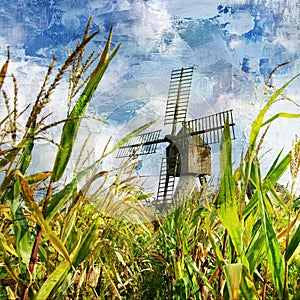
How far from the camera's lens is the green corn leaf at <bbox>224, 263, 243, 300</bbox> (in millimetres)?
790

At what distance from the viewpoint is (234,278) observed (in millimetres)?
795

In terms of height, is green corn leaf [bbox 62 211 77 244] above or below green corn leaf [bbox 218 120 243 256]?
below

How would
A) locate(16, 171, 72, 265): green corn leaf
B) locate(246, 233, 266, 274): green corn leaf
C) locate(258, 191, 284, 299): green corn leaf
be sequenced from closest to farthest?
locate(16, 171, 72, 265): green corn leaf, locate(258, 191, 284, 299): green corn leaf, locate(246, 233, 266, 274): green corn leaf

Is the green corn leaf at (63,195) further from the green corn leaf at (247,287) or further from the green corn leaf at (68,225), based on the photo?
the green corn leaf at (247,287)

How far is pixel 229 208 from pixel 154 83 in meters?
3.26

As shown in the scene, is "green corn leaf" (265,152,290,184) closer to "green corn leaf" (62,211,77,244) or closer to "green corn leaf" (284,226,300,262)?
"green corn leaf" (284,226,300,262)

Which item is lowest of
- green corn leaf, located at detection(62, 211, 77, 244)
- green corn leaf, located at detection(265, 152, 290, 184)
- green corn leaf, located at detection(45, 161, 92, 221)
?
green corn leaf, located at detection(62, 211, 77, 244)

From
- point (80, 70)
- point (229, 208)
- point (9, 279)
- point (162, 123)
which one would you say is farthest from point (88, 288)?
point (162, 123)

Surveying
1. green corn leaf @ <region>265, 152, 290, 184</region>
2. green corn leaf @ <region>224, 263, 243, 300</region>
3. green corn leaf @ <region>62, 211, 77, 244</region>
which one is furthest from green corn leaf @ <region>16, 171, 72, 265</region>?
green corn leaf @ <region>265, 152, 290, 184</region>

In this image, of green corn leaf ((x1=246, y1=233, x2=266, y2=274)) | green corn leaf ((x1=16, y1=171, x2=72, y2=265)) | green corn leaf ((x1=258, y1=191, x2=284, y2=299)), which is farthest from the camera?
green corn leaf ((x1=246, y1=233, x2=266, y2=274))

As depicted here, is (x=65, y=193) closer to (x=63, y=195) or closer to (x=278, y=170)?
(x=63, y=195)

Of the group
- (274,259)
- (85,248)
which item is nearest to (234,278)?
(274,259)

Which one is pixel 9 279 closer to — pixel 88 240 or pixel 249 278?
pixel 88 240

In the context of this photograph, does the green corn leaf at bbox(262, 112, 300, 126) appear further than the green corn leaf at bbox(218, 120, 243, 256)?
Yes
